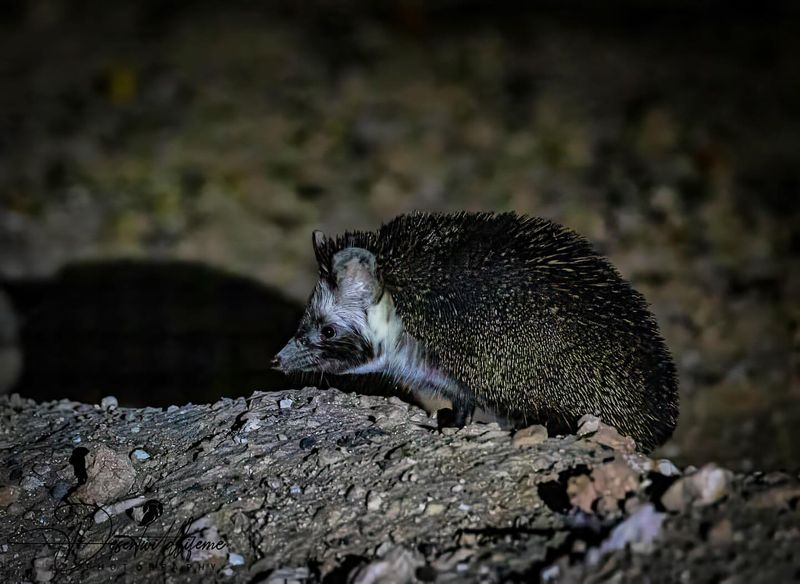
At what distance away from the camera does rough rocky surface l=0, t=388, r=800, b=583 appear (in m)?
2.97

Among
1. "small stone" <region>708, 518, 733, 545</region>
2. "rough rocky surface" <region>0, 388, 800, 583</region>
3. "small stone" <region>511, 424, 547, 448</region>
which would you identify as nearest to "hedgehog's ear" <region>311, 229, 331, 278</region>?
"rough rocky surface" <region>0, 388, 800, 583</region>

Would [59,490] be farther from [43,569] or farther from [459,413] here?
[459,413]

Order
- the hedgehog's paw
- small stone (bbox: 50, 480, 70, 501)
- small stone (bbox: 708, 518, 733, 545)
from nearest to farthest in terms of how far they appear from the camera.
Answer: small stone (bbox: 708, 518, 733, 545)
small stone (bbox: 50, 480, 70, 501)
the hedgehog's paw

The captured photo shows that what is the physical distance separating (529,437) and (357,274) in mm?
1292

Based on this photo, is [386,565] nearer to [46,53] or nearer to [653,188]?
[653,188]

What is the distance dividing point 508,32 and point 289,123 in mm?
3706

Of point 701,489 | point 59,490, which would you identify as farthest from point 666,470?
point 59,490

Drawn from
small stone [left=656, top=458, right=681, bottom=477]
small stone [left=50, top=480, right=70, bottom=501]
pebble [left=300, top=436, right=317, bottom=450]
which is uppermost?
small stone [left=656, top=458, right=681, bottom=477]

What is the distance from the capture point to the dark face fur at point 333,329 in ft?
15.4

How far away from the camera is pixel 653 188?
29.2 feet

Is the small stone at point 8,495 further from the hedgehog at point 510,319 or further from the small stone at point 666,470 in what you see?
the small stone at point 666,470

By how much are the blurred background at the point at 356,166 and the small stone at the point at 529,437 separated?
8.72 ft

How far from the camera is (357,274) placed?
15.0ft

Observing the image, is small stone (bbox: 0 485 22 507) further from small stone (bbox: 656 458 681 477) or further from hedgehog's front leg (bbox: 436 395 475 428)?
small stone (bbox: 656 458 681 477)
